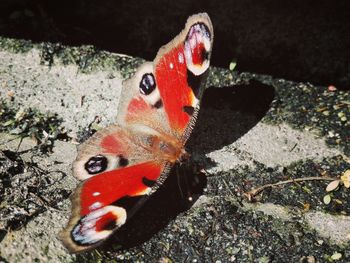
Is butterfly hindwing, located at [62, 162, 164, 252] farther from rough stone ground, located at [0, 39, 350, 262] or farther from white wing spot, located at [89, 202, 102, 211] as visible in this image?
rough stone ground, located at [0, 39, 350, 262]

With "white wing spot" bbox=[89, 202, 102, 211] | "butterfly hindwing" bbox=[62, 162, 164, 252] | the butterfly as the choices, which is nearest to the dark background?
the butterfly

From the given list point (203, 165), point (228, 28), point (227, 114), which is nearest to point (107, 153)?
point (203, 165)

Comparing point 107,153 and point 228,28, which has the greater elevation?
point 228,28

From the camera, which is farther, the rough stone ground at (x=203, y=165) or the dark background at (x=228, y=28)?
the dark background at (x=228, y=28)

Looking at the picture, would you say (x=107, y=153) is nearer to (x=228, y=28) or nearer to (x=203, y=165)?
(x=203, y=165)

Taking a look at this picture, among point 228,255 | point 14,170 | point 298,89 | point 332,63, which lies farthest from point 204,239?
point 332,63

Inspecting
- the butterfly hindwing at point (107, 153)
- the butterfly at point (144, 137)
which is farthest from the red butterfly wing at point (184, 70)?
the butterfly hindwing at point (107, 153)

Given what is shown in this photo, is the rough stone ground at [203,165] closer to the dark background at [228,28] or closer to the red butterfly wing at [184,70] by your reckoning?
the dark background at [228,28]
